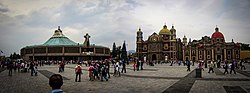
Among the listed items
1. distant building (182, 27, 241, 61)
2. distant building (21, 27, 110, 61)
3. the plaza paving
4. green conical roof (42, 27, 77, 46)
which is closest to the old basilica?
distant building (182, 27, 241, 61)

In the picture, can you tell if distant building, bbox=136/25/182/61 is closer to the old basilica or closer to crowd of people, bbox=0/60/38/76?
the old basilica

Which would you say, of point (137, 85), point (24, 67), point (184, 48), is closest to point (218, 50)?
point (184, 48)

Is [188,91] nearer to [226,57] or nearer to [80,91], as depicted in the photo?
[80,91]

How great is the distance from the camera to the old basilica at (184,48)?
86438 millimetres

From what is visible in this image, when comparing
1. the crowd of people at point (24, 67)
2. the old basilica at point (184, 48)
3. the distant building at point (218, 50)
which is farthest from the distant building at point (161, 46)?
the crowd of people at point (24, 67)

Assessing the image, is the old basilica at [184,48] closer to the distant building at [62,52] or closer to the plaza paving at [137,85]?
the distant building at [62,52]

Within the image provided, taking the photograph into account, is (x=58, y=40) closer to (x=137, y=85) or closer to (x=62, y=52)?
(x=62, y=52)

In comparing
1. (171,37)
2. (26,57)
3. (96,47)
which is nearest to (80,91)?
(96,47)

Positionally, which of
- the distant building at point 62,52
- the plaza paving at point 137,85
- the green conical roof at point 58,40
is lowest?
the plaza paving at point 137,85

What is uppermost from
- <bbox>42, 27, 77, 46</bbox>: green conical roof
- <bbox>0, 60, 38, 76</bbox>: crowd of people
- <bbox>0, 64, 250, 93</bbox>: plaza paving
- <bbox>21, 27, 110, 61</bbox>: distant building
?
<bbox>42, 27, 77, 46</bbox>: green conical roof

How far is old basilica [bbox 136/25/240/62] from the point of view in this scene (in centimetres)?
8644

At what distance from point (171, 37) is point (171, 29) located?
6860 mm

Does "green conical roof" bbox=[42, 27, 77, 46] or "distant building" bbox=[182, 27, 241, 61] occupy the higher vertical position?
"green conical roof" bbox=[42, 27, 77, 46]

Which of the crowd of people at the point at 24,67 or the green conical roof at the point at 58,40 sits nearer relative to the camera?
the crowd of people at the point at 24,67
